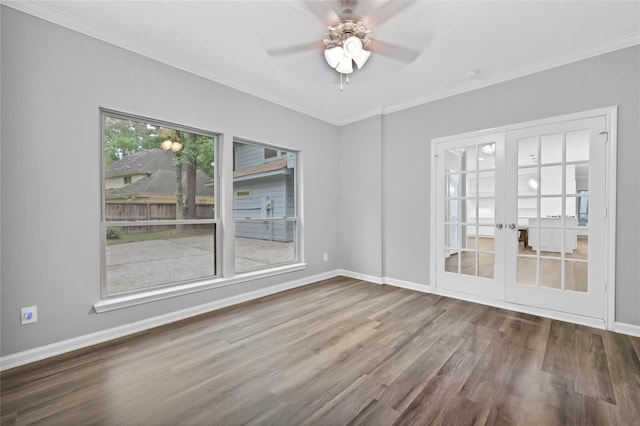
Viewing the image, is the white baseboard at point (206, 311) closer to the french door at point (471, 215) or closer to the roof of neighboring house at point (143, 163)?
the french door at point (471, 215)

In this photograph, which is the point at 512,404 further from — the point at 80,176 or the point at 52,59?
the point at 52,59

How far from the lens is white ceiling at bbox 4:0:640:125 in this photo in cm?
204

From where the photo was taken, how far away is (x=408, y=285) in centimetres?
405

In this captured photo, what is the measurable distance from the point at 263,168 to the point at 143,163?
153cm

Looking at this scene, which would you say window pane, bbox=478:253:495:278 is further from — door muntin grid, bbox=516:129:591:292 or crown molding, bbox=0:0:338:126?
crown molding, bbox=0:0:338:126

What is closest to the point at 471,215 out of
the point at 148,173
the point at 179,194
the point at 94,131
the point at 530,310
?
the point at 530,310

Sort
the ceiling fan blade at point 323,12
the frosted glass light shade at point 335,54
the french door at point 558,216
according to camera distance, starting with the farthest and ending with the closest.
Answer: the french door at point 558,216 → the frosted glass light shade at point 335,54 → the ceiling fan blade at point 323,12

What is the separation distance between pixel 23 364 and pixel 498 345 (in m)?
3.77

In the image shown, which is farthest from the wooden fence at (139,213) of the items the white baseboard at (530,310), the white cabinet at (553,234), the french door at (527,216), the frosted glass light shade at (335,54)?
the white cabinet at (553,234)

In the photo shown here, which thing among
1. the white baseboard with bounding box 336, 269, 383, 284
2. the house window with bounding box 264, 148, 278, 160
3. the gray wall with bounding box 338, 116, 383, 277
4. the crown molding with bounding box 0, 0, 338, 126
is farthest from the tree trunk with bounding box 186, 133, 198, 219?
the white baseboard with bounding box 336, 269, 383, 284

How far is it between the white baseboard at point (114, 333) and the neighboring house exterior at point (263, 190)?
0.80 metres

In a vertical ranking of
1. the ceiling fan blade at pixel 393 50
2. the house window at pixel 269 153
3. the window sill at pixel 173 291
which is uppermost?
the ceiling fan blade at pixel 393 50

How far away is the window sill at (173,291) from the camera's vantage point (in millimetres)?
2473

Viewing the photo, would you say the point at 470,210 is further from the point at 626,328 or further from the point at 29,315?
the point at 29,315
